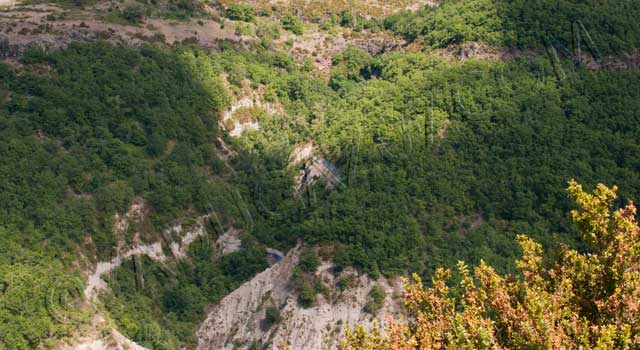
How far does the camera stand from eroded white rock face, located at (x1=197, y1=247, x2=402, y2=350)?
88.9 meters

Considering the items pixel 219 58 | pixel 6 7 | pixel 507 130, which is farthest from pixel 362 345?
pixel 6 7

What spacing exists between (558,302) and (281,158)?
92364mm

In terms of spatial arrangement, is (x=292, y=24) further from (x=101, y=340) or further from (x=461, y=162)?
(x=101, y=340)


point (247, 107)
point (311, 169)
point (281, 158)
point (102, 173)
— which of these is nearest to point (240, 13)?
point (247, 107)

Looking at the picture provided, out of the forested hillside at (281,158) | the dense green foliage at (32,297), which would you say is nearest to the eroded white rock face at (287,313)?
the forested hillside at (281,158)

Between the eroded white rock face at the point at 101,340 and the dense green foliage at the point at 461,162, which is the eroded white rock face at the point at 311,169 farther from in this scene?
the eroded white rock face at the point at 101,340

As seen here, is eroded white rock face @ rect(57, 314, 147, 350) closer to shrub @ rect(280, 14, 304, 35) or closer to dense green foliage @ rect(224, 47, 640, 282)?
dense green foliage @ rect(224, 47, 640, 282)

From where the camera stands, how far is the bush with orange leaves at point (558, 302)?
91.9 feet

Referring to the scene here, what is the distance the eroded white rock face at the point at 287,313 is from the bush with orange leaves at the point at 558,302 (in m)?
54.7

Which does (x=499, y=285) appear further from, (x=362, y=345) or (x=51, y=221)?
(x=51, y=221)

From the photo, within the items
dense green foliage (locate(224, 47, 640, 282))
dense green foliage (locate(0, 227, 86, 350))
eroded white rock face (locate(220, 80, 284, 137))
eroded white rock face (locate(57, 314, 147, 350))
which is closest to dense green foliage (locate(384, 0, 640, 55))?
dense green foliage (locate(224, 47, 640, 282))

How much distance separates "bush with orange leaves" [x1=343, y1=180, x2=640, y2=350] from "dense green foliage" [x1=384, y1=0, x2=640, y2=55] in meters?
88.6

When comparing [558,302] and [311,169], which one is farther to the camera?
[311,169]

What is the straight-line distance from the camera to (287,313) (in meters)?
92.1
